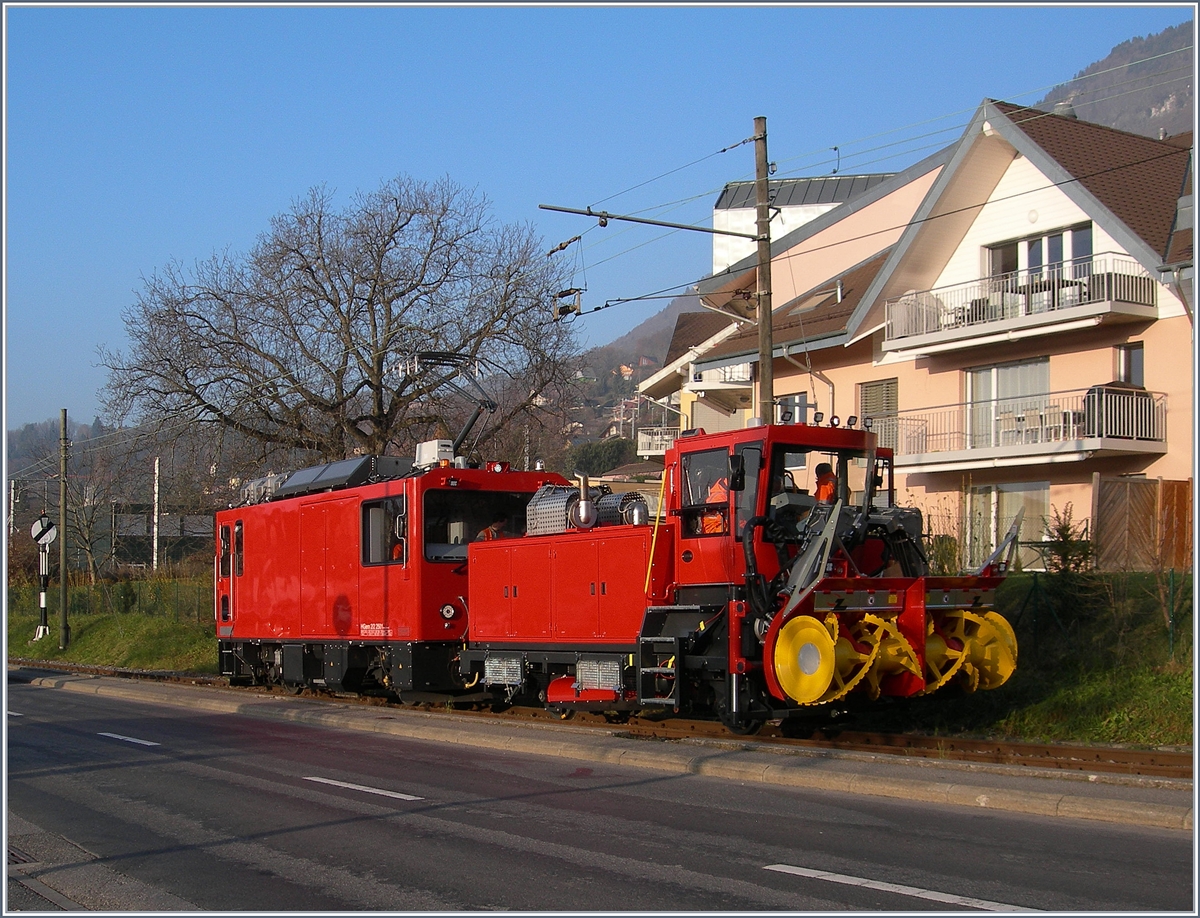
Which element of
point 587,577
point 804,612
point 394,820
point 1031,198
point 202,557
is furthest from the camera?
point 202,557

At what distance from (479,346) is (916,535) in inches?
823

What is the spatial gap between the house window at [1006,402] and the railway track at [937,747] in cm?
1348

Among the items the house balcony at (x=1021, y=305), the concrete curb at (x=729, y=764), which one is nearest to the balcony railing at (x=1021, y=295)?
the house balcony at (x=1021, y=305)

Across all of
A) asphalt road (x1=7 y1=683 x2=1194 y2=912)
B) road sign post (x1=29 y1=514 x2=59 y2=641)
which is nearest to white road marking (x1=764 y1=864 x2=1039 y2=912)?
asphalt road (x1=7 y1=683 x2=1194 y2=912)

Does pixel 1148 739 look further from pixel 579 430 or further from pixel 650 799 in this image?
pixel 579 430

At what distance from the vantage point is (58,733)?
58.1 feet

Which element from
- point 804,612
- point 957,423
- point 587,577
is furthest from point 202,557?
point 804,612

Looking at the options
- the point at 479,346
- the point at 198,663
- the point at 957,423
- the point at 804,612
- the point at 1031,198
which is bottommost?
the point at 198,663

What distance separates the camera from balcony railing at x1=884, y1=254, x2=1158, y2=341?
2441cm

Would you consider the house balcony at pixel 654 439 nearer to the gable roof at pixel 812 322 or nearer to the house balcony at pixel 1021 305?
the gable roof at pixel 812 322

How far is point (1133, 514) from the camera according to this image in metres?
23.5

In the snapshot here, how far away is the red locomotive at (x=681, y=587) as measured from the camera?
489 inches

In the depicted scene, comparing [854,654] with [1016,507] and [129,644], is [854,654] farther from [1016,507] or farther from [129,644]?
[129,644]

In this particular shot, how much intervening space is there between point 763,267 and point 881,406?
41.2 ft
